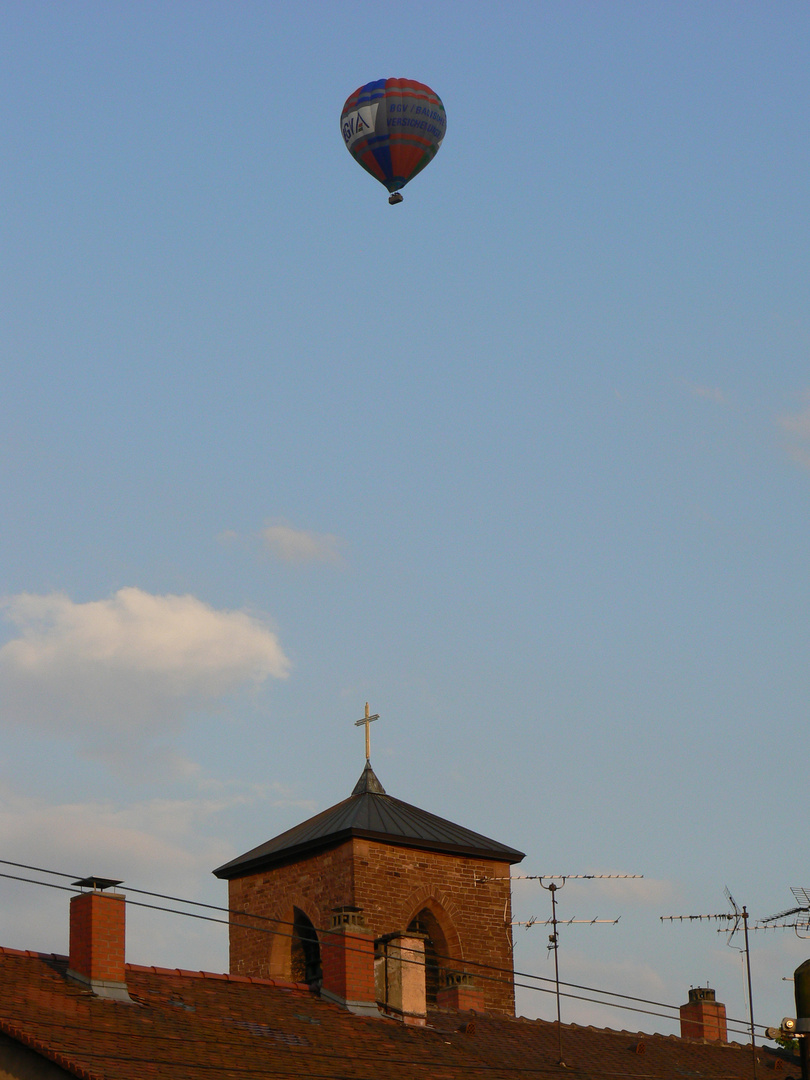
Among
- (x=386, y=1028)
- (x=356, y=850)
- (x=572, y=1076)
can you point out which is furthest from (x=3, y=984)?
(x=356, y=850)

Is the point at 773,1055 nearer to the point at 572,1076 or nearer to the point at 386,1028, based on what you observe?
the point at 572,1076

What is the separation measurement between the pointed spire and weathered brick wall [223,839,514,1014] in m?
2.41

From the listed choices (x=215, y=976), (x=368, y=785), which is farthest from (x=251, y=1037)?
(x=368, y=785)

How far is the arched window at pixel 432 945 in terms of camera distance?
34.8 meters

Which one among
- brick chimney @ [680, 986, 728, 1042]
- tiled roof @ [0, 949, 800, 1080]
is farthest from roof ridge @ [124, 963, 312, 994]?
brick chimney @ [680, 986, 728, 1042]

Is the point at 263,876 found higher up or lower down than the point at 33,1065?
higher up

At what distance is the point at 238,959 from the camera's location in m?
36.6

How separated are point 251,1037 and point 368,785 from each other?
560 inches

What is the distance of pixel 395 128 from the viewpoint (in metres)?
40.2

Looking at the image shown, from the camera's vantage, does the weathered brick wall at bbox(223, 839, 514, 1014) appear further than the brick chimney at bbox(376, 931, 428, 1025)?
Yes

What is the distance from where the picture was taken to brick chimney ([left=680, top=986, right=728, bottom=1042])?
35844mm

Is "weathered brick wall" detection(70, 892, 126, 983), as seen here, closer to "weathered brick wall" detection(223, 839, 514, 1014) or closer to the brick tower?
the brick tower

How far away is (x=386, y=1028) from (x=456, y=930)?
909 cm

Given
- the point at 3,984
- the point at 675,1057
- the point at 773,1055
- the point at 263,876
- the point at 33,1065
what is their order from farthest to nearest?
the point at 263,876
the point at 773,1055
the point at 675,1057
the point at 3,984
the point at 33,1065
